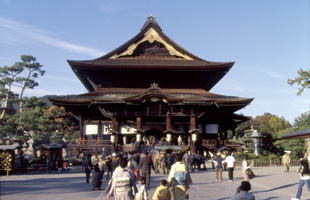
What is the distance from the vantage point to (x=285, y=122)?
10050 cm

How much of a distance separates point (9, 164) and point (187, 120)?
53.3ft

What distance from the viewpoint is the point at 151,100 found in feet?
99.0

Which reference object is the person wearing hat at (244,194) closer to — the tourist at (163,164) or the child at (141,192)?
the child at (141,192)

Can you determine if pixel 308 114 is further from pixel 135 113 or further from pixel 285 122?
pixel 135 113

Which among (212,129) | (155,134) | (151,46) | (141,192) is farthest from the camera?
(151,46)

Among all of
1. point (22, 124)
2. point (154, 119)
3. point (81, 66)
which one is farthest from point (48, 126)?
point (154, 119)

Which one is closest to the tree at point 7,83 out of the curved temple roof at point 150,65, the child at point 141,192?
the curved temple roof at point 150,65

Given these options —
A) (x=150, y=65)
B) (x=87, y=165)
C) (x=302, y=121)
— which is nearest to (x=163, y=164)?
(x=87, y=165)

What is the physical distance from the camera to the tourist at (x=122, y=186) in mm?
7859

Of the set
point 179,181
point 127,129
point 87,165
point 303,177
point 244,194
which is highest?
point 127,129

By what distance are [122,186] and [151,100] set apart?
22380 millimetres

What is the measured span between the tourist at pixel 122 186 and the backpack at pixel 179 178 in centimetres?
162

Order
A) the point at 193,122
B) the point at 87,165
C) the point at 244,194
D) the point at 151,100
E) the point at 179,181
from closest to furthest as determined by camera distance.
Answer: the point at 244,194, the point at 179,181, the point at 87,165, the point at 151,100, the point at 193,122

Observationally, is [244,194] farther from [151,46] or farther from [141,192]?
[151,46]
